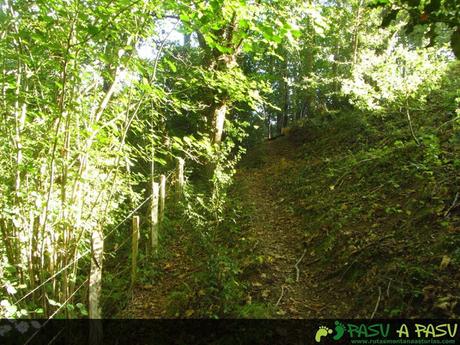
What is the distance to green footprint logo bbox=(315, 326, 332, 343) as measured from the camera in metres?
4.06

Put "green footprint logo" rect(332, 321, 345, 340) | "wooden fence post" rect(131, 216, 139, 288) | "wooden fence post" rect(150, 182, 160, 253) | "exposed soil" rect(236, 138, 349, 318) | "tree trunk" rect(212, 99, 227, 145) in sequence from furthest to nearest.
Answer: "tree trunk" rect(212, 99, 227, 145) < "wooden fence post" rect(150, 182, 160, 253) < "wooden fence post" rect(131, 216, 139, 288) < "exposed soil" rect(236, 138, 349, 318) < "green footprint logo" rect(332, 321, 345, 340)

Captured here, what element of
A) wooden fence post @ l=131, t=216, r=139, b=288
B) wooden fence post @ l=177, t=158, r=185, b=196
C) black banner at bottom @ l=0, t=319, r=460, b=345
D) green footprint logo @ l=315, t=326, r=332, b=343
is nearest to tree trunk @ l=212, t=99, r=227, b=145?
wooden fence post @ l=177, t=158, r=185, b=196

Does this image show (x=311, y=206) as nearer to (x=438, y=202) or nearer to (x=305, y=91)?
(x=438, y=202)

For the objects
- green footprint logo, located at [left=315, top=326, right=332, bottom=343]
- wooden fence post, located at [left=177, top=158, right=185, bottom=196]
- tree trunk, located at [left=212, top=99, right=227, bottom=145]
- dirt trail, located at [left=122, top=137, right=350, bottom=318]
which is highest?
tree trunk, located at [left=212, top=99, right=227, bottom=145]

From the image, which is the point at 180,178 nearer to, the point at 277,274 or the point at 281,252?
the point at 281,252

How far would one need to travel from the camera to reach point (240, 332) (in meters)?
4.20

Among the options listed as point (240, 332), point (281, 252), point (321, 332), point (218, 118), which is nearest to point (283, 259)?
Answer: point (281, 252)

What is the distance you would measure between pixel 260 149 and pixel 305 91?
3.43 m

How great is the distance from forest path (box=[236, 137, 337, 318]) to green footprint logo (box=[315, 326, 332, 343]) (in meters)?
0.37

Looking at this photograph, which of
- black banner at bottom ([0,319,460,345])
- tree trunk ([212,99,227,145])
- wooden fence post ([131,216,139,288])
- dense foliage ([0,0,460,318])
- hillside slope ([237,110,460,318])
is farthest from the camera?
tree trunk ([212,99,227,145])

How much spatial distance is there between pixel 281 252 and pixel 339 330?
8.14 ft

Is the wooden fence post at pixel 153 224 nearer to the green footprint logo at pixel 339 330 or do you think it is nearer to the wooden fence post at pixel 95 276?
the wooden fence post at pixel 95 276

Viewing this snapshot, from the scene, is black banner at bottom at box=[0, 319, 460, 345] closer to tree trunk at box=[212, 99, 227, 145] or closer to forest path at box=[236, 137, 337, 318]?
forest path at box=[236, 137, 337, 318]

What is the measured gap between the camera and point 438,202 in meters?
5.37
